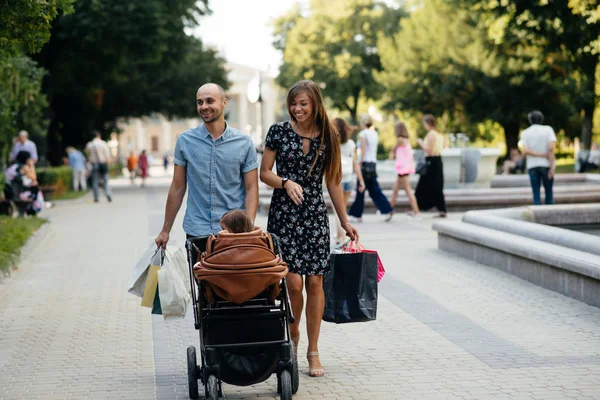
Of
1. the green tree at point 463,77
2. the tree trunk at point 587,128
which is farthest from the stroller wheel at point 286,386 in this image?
the tree trunk at point 587,128

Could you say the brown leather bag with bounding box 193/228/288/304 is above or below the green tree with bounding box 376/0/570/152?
below

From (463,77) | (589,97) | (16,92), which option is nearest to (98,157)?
(16,92)

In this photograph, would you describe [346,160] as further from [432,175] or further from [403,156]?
[432,175]

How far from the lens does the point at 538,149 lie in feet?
53.4

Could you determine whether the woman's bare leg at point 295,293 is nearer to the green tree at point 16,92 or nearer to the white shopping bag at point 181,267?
the white shopping bag at point 181,267

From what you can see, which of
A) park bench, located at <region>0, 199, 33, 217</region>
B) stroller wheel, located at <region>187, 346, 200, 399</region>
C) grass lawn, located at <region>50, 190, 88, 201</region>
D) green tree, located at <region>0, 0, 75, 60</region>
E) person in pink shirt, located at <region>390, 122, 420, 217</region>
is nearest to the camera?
stroller wheel, located at <region>187, 346, 200, 399</region>

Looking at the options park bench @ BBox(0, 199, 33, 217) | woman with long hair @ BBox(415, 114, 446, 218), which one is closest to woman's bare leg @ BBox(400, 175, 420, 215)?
woman with long hair @ BBox(415, 114, 446, 218)

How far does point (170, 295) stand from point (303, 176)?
42.2 inches

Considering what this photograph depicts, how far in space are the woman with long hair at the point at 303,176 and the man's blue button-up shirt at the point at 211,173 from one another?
7.5 inches

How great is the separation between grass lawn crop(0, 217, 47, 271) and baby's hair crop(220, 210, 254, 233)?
246 inches

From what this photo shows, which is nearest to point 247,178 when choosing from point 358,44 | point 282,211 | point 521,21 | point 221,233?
point 282,211

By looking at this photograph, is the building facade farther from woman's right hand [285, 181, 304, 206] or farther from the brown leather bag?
the brown leather bag

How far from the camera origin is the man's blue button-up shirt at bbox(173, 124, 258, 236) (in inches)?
244

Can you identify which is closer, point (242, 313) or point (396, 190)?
point (242, 313)
